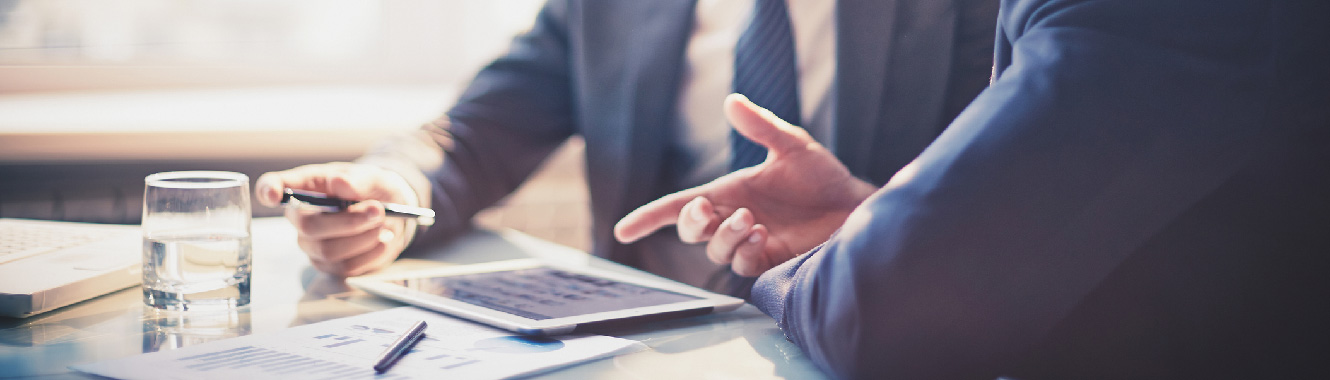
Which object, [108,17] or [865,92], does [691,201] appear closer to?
[865,92]

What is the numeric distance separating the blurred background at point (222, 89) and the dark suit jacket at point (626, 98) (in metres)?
0.12

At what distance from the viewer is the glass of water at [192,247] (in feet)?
2.30

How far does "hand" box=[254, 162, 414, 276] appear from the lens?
2.79 feet

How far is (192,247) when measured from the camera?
0.70 metres

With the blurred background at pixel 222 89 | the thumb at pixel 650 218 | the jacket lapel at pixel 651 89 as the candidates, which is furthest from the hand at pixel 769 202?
the blurred background at pixel 222 89

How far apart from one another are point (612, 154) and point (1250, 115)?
0.91 m

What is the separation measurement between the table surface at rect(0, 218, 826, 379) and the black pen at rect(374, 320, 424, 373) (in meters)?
0.10

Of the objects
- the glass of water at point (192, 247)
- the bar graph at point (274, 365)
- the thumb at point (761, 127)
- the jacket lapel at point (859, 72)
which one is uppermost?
the jacket lapel at point (859, 72)

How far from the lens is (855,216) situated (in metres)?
0.53

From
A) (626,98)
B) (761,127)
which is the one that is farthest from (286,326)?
(626,98)

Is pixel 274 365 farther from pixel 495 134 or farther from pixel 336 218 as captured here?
pixel 495 134

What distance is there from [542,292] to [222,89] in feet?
4.61

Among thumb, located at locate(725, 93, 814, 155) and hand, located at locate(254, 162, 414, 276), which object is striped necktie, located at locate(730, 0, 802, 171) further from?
hand, located at locate(254, 162, 414, 276)

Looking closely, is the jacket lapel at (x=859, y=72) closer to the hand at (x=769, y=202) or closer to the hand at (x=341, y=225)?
the hand at (x=769, y=202)
